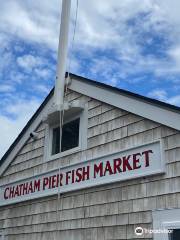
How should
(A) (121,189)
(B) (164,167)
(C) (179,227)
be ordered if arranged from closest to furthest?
(C) (179,227) → (B) (164,167) → (A) (121,189)

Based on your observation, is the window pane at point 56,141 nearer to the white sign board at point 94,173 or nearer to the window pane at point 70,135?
the window pane at point 70,135

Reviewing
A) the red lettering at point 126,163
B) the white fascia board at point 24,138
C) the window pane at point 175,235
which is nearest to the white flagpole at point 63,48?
the white fascia board at point 24,138

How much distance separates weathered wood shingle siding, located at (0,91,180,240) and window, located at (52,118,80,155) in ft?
1.01

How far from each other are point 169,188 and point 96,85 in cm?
276

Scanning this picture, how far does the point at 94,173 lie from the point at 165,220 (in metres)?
1.80

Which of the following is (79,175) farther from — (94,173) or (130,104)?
(130,104)

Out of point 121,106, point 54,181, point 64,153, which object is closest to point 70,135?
point 64,153

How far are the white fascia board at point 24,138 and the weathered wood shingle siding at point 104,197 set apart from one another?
11.5 inches

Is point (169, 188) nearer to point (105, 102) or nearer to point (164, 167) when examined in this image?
point (164, 167)

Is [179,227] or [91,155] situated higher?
[91,155]

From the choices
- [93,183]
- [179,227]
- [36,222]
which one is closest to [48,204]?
[36,222]

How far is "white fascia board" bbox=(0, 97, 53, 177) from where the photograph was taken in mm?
8789

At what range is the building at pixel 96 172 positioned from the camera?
18.6ft

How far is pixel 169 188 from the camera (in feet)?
18.0
